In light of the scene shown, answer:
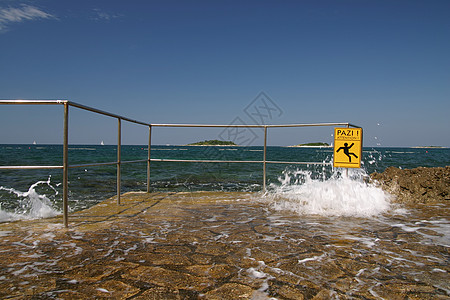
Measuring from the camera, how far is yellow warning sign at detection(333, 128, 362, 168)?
12.9ft

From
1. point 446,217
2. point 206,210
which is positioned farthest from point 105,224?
point 446,217

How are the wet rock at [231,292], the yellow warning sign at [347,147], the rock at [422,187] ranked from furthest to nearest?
the rock at [422,187] < the yellow warning sign at [347,147] < the wet rock at [231,292]

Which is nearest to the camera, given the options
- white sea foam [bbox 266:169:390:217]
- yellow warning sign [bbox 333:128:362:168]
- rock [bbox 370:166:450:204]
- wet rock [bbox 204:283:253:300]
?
wet rock [bbox 204:283:253:300]

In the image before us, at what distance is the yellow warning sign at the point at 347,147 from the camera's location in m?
3.93

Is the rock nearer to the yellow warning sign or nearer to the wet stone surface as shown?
the yellow warning sign

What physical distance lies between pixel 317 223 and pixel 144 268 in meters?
1.80

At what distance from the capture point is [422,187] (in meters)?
4.45

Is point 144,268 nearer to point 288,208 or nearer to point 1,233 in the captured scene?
point 1,233

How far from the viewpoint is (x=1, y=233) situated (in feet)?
7.89

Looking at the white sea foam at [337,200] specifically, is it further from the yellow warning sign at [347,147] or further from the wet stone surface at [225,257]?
the wet stone surface at [225,257]

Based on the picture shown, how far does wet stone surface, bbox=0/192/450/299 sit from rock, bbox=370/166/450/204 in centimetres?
124

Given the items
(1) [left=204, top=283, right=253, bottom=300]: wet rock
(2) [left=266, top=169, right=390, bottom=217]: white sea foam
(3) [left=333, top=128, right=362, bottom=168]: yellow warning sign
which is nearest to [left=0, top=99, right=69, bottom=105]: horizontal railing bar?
(1) [left=204, top=283, right=253, bottom=300]: wet rock

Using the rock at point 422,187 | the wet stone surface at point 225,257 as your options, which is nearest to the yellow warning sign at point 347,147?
the wet stone surface at point 225,257

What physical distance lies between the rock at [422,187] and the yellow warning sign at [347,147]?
1.08m
